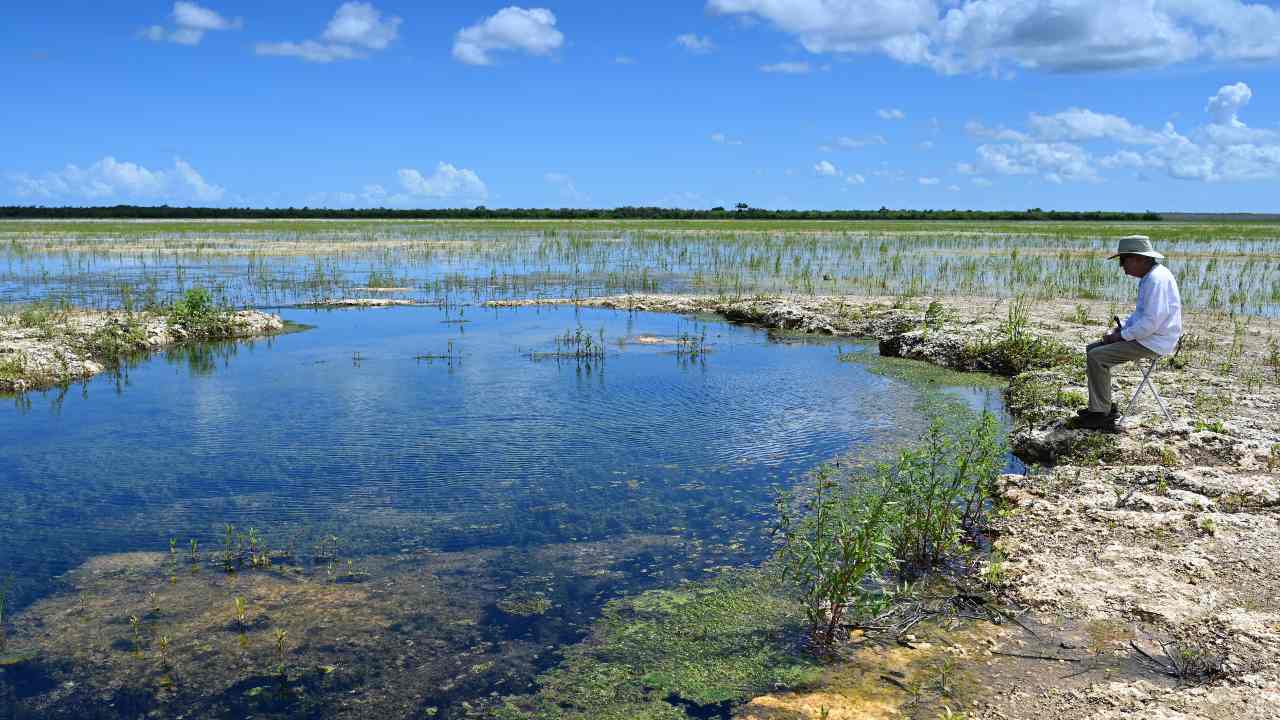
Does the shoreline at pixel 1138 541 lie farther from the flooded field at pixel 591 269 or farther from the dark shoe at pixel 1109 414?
the flooded field at pixel 591 269

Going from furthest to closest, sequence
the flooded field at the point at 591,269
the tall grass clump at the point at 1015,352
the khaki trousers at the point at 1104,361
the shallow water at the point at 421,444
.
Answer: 1. the flooded field at the point at 591,269
2. the tall grass clump at the point at 1015,352
3. the khaki trousers at the point at 1104,361
4. the shallow water at the point at 421,444

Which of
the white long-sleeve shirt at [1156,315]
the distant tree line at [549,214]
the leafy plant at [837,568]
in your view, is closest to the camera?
the leafy plant at [837,568]

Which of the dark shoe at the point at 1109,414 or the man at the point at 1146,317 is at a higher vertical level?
the man at the point at 1146,317

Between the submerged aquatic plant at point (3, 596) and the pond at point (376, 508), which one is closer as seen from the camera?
the pond at point (376, 508)

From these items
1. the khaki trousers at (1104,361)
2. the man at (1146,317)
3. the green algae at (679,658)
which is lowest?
the green algae at (679,658)

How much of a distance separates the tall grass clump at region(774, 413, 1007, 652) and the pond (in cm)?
38

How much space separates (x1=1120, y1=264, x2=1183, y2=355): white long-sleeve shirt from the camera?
747 cm

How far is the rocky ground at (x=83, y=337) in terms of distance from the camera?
1180 cm

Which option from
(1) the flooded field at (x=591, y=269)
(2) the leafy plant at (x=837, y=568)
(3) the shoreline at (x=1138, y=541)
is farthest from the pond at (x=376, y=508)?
(1) the flooded field at (x=591, y=269)

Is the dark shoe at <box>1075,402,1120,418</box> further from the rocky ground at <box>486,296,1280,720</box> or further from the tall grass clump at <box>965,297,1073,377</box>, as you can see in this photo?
the tall grass clump at <box>965,297,1073,377</box>

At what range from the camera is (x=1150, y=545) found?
19.0 feet

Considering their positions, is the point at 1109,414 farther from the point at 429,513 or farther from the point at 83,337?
the point at 83,337

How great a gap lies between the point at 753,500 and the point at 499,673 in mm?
3048

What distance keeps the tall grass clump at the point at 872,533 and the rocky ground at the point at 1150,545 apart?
1.15 feet
